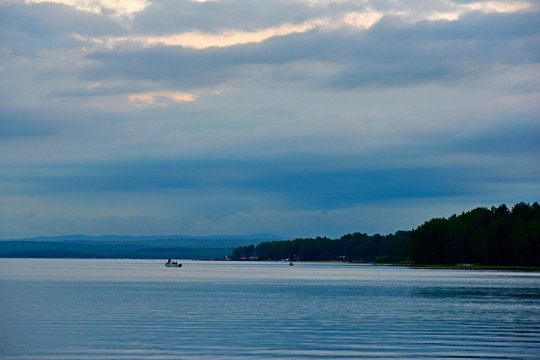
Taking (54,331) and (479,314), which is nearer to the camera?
(54,331)

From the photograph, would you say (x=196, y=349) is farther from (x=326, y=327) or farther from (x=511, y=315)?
(x=511, y=315)

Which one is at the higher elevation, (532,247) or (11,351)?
(532,247)

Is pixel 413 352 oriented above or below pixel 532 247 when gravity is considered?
below

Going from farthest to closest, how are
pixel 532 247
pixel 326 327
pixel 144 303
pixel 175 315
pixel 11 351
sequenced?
1. pixel 532 247
2. pixel 144 303
3. pixel 175 315
4. pixel 326 327
5. pixel 11 351

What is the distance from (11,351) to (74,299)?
41.2 meters

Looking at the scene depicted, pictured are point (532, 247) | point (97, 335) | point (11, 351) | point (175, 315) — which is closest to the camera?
point (11, 351)

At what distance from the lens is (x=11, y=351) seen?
133ft

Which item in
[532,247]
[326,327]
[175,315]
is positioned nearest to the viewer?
[326,327]

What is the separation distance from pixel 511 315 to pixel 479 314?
8.04 feet

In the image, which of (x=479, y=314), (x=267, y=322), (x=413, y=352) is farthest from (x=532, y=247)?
(x=413, y=352)

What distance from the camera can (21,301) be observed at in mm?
77562

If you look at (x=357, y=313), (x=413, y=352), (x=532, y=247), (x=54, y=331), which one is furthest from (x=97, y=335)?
(x=532, y=247)

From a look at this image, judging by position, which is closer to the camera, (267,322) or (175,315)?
(267,322)

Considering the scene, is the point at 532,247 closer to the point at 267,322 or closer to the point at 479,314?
the point at 479,314
